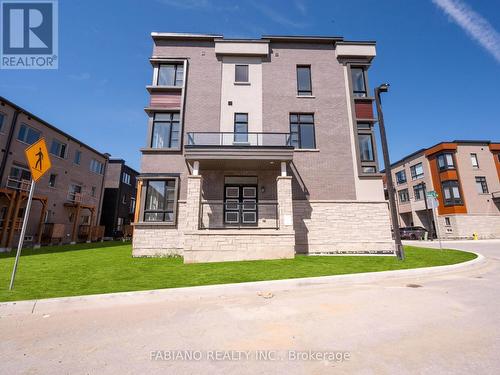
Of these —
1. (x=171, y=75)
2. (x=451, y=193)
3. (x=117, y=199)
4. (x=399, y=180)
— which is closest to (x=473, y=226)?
(x=451, y=193)

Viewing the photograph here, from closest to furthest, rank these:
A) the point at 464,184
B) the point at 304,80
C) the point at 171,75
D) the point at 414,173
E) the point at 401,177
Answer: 1. the point at 171,75
2. the point at 304,80
3. the point at 464,184
4. the point at 414,173
5. the point at 401,177

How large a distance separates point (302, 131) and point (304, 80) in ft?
13.0

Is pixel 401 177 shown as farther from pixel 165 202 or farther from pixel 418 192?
pixel 165 202

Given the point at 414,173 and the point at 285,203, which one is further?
the point at 414,173

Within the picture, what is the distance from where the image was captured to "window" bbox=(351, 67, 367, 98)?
15812mm

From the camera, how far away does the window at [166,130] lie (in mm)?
14430

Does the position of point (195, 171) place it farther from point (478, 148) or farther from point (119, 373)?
point (478, 148)

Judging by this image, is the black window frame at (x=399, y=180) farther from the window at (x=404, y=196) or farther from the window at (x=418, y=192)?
the window at (x=418, y=192)

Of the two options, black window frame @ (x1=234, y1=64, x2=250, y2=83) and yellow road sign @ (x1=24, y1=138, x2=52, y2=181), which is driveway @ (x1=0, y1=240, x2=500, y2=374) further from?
black window frame @ (x1=234, y1=64, x2=250, y2=83)

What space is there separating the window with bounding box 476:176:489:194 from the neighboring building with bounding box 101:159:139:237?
50.7m

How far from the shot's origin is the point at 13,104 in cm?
2045

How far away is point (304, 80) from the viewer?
16.4 metres

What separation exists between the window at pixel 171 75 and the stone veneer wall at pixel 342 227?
1083 centimetres

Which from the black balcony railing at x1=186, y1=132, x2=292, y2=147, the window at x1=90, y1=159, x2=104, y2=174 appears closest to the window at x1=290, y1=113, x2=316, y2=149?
the black balcony railing at x1=186, y1=132, x2=292, y2=147
